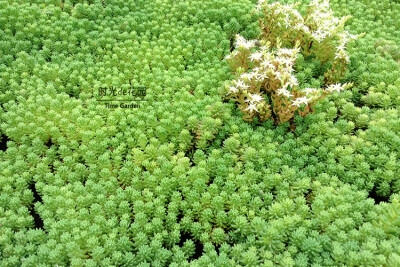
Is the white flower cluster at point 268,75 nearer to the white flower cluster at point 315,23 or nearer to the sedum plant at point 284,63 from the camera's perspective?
the sedum plant at point 284,63

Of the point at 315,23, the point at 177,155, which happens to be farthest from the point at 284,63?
the point at 177,155

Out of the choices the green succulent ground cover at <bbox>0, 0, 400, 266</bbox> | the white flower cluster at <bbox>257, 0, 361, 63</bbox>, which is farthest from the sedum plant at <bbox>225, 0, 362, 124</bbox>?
the green succulent ground cover at <bbox>0, 0, 400, 266</bbox>

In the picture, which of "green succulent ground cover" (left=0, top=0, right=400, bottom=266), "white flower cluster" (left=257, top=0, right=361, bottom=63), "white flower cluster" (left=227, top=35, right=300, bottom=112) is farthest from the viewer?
"white flower cluster" (left=257, top=0, right=361, bottom=63)

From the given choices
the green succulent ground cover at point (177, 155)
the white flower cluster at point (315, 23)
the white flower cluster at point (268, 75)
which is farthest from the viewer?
the white flower cluster at point (315, 23)

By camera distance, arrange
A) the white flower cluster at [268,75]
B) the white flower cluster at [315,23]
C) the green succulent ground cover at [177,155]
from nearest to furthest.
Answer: the green succulent ground cover at [177,155] < the white flower cluster at [268,75] < the white flower cluster at [315,23]

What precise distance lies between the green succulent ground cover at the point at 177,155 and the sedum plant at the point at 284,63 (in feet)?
0.84

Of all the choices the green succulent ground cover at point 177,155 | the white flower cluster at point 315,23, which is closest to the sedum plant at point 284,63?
the white flower cluster at point 315,23

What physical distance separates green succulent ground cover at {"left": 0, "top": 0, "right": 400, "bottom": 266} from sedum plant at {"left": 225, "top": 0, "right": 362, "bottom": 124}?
26 centimetres

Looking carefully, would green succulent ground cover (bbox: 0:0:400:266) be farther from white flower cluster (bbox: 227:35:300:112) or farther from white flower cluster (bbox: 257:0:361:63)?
white flower cluster (bbox: 257:0:361:63)

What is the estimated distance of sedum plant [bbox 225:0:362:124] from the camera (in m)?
4.69

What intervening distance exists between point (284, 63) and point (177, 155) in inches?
84.1

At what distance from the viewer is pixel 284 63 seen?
4.92 m

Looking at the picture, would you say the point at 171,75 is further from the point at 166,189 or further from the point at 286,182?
the point at 286,182

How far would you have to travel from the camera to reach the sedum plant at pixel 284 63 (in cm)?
469
